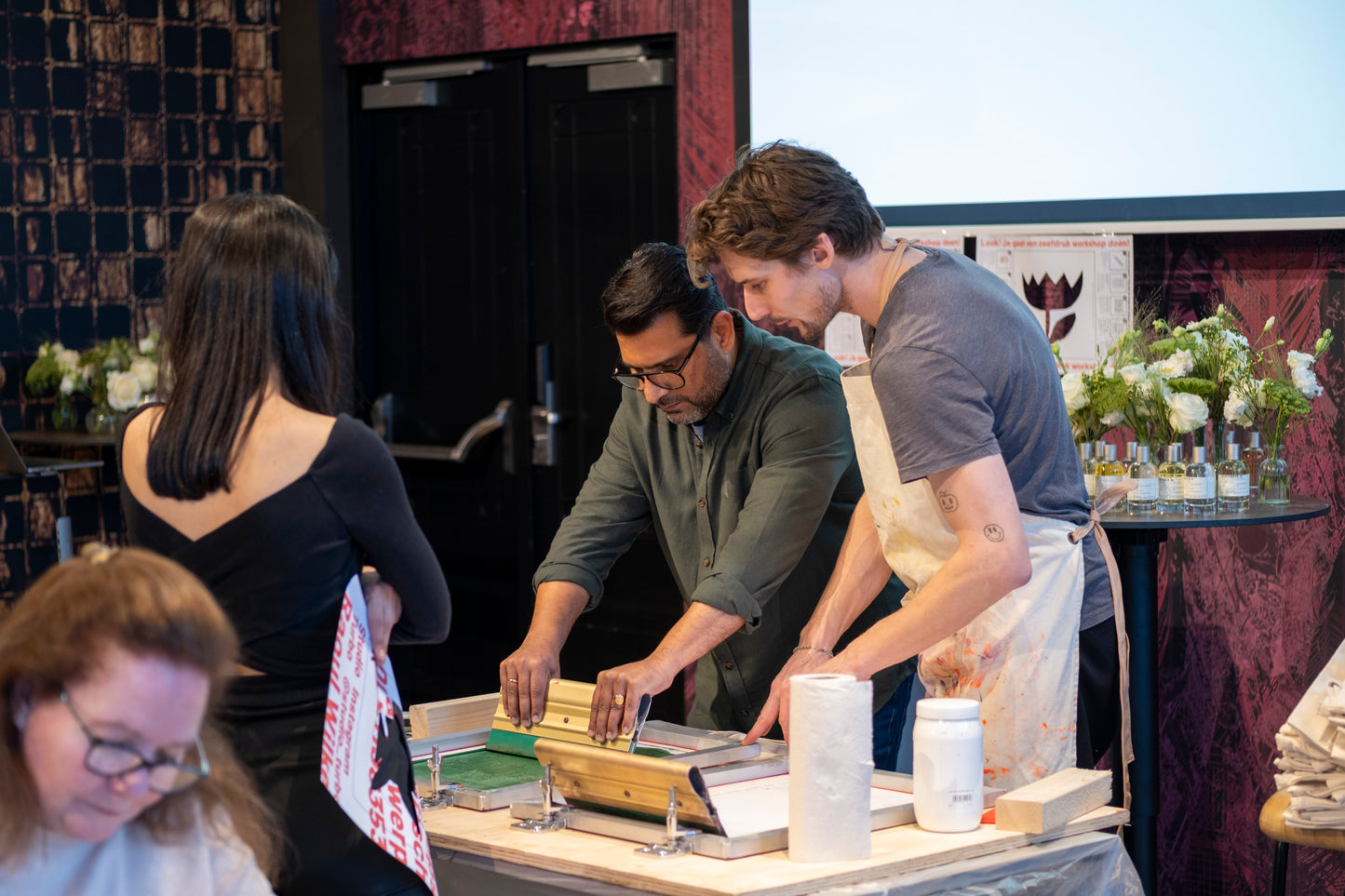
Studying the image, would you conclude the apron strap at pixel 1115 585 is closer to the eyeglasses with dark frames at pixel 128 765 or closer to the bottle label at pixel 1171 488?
the bottle label at pixel 1171 488

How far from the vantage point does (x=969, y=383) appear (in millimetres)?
1984

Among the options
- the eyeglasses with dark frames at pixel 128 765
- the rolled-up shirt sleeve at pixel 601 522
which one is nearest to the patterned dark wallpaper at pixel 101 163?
the rolled-up shirt sleeve at pixel 601 522

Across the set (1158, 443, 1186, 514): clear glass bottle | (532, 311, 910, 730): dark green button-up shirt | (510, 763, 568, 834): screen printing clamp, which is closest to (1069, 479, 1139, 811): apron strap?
(532, 311, 910, 730): dark green button-up shirt

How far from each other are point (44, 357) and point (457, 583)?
1.51 metres

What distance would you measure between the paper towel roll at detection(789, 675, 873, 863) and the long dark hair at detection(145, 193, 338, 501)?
2.03 feet

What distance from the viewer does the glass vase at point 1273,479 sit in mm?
3264

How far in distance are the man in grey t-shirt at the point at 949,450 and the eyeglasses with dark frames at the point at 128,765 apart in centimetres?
101

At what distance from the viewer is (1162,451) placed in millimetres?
3244

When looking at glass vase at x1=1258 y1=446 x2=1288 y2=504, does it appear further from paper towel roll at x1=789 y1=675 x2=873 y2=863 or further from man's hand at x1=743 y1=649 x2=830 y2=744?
paper towel roll at x1=789 y1=675 x2=873 y2=863

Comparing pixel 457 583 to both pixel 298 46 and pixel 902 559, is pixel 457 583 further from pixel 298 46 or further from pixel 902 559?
pixel 902 559

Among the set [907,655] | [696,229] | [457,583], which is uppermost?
[696,229]

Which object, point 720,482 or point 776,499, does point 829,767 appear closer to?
point 776,499

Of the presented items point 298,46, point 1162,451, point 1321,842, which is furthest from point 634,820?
point 298,46

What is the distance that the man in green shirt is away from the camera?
2.48 metres
